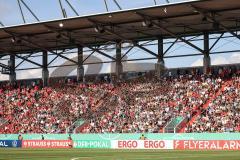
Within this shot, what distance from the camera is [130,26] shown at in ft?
189

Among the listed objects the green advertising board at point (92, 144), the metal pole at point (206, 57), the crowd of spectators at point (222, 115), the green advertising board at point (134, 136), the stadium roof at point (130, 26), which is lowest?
the green advertising board at point (92, 144)

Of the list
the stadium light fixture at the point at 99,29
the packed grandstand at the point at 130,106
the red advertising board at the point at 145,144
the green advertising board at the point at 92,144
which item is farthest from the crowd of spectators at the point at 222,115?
the stadium light fixture at the point at 99,29

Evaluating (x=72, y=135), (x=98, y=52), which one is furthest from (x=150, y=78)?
(x=72, y=135)

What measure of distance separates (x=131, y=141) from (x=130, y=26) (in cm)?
1382

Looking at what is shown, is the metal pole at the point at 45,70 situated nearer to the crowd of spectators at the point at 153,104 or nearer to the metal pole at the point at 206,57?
the crowd of spectators at the point at 153,104

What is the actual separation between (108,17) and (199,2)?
10143mm

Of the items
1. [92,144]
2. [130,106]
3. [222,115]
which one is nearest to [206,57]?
[130,106]

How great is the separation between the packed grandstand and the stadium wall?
2.20 meters

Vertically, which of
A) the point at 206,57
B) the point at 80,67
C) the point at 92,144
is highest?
the point at 80,67

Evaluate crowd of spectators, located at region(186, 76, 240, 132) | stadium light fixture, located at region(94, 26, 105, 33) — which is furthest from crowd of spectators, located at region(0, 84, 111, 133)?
crowd of spectators, located at region(186, 76, 240, 132)

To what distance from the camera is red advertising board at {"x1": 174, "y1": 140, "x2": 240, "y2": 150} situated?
42.3 metres

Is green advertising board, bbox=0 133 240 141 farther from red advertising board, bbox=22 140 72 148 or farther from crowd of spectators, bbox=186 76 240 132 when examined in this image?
crowd of spectators, bbox=186 76 240 132

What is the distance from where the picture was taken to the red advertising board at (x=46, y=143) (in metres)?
53.2

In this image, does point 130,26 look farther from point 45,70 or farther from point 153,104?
point 45,70
